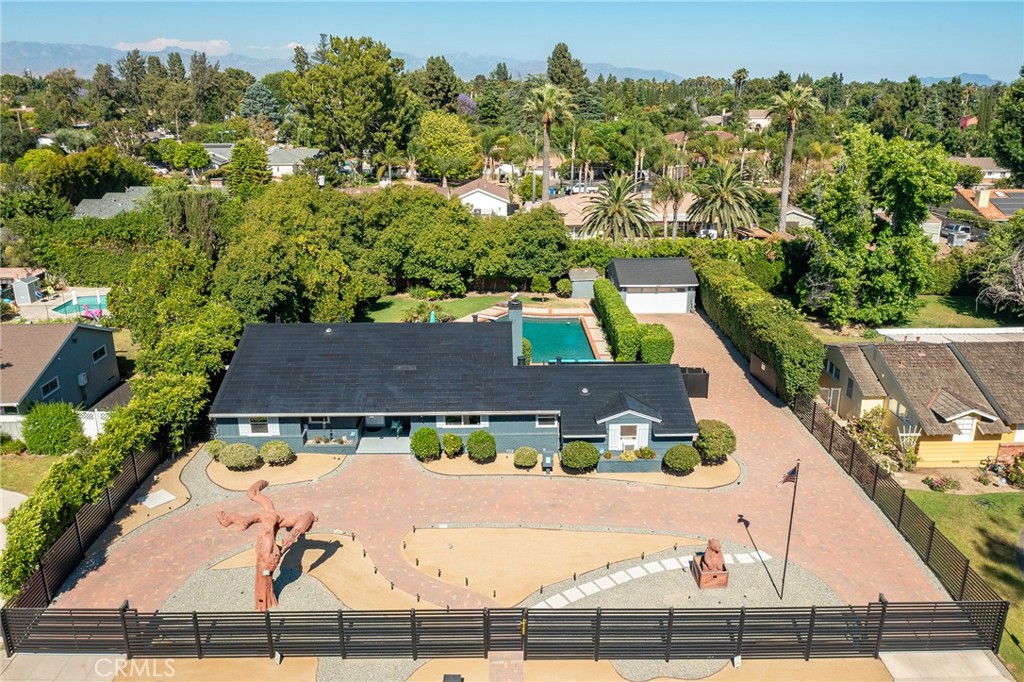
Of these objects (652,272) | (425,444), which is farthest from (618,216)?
(425,444)

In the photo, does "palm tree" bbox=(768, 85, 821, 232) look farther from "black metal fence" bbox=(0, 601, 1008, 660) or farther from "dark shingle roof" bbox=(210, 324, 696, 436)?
"black metal fence" bbox=(0, 601, 1008, 660)

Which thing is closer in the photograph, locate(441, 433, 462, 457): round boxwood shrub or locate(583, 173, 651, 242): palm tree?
locate(441, 433, 462, 457): round boxwood shrub

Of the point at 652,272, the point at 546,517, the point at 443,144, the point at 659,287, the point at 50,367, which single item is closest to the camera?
the point at 546,517

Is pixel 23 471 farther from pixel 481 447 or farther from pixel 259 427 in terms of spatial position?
pixel 481 447

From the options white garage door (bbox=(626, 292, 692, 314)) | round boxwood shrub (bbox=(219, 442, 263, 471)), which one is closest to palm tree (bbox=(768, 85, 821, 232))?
white garage door (bbox=(626, 292, 692, 314))

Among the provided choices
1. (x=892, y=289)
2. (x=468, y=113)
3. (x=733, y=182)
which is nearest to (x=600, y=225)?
(x=733, y=182)

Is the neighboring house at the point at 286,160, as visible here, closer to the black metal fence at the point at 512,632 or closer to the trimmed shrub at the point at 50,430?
the trimmed shrub at the point at 50,430
